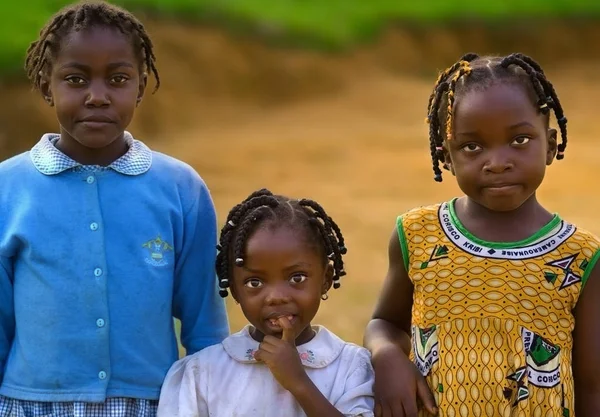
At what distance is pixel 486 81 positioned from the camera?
2812 millimetres

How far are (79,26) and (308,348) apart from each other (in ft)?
3.50

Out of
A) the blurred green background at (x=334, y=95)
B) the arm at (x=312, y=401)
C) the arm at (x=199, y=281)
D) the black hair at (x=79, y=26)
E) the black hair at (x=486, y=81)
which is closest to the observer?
the arm at (x=312, y=401)

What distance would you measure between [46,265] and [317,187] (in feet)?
27.2

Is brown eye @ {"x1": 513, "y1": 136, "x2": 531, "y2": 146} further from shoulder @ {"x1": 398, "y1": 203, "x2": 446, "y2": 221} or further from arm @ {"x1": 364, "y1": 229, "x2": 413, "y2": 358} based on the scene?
arm @ {"x1": 364, "y1": 229, "x2": 413, "y2": 358}

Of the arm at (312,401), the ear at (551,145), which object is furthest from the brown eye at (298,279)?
the ear at (551,145)

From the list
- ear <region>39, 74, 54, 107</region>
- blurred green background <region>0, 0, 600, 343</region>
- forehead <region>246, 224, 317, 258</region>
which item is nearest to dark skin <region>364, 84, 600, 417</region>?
forehead <region>246, 224, 317, 258</region>

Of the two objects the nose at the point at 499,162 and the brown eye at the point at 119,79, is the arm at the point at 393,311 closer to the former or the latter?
the nose at the point at 499,162

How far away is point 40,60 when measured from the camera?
2.99 metres

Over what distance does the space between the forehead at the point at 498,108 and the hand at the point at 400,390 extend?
2.13 feet

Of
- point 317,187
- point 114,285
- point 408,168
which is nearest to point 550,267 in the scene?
point 114,285

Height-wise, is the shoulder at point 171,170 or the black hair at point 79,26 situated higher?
the black hair at point 79,26

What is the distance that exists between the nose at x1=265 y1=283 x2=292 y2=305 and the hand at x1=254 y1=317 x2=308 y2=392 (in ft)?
0.16

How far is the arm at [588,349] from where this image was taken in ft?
9.08

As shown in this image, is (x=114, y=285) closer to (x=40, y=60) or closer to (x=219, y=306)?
(x=219, y=306)
